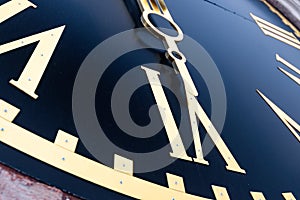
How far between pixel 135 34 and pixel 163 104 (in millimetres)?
279

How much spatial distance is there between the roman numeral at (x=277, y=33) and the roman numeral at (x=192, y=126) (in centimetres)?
87

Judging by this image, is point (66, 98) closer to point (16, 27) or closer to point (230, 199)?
point (16, 27)

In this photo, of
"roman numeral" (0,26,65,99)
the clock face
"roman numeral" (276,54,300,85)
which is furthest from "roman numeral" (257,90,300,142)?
"roman numeral" (0,26,65,99)

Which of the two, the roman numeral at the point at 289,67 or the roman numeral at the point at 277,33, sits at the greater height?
the roman numeral at the point at 277,33

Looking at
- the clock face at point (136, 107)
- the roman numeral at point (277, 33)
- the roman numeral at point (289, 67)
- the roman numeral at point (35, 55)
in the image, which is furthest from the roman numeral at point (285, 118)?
the roman numeral at point (35, 55)

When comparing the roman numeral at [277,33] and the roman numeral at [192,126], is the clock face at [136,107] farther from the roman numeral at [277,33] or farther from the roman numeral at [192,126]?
the roman numeral at [277,33]

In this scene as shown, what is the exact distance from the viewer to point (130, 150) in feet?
3.53

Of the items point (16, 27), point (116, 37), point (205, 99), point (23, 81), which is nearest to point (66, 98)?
point (23, 81)

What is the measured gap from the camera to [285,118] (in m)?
1.54

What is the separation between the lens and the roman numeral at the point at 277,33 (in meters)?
2.07

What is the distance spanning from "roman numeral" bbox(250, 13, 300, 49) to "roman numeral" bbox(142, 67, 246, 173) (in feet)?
2.84

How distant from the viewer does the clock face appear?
968 mm

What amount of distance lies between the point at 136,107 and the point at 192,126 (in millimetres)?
166

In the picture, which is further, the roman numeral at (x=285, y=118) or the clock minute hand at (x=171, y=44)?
the roman numeral at (x=285, y=118)
